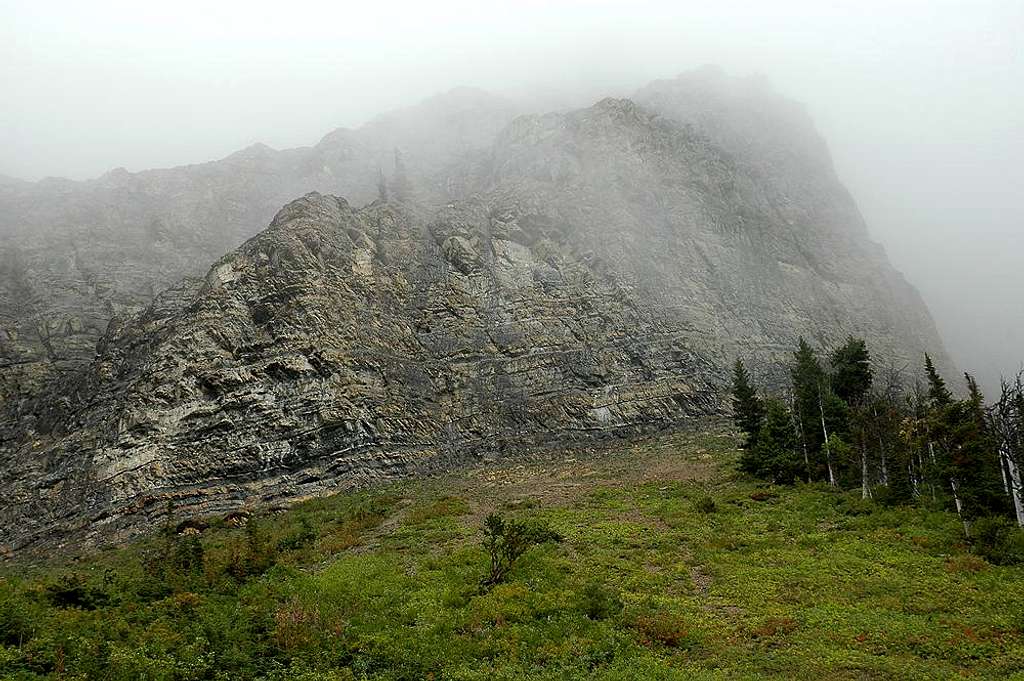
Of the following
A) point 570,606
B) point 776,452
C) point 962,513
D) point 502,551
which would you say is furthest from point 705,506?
point 570,606

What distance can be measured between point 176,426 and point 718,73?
15901 centimetres

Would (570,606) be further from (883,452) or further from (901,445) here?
(901,445)

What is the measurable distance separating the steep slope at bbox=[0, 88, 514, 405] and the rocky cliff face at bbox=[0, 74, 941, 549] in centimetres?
1031

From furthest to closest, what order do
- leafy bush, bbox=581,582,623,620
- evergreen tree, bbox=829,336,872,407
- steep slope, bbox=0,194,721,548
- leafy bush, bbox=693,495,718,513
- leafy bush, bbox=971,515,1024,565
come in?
1. steep slope, bbox=0,194,721,548
2. evergreen tree, bbox=829,336,872,407
3. leafy bush, bbox=693,495,718,513
4. leafy bush, bbox=971,515,1024,565
5. leafy bush, bbox=581,582,623,620

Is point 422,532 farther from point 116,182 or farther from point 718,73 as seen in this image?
point 718,73

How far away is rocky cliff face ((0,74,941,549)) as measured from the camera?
52.9m

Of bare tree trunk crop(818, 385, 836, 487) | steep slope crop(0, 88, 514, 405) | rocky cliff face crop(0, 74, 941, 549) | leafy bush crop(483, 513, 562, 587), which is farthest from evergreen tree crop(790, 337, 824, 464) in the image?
steep slope crop(0, 88, 514, 405)

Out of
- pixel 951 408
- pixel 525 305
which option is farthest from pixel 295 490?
pixel 951 408

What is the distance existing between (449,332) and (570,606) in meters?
52.7

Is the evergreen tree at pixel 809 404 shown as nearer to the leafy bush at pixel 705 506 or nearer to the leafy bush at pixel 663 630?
the leafy bush at pixel 705 506

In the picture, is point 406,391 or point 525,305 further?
point 525,305

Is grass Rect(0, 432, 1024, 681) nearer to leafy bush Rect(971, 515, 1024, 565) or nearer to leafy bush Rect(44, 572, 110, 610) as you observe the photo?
leafy bush Rect(44, 572, 110, 610)

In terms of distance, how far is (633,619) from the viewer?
63.4ft

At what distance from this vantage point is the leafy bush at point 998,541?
2292 centimetres
